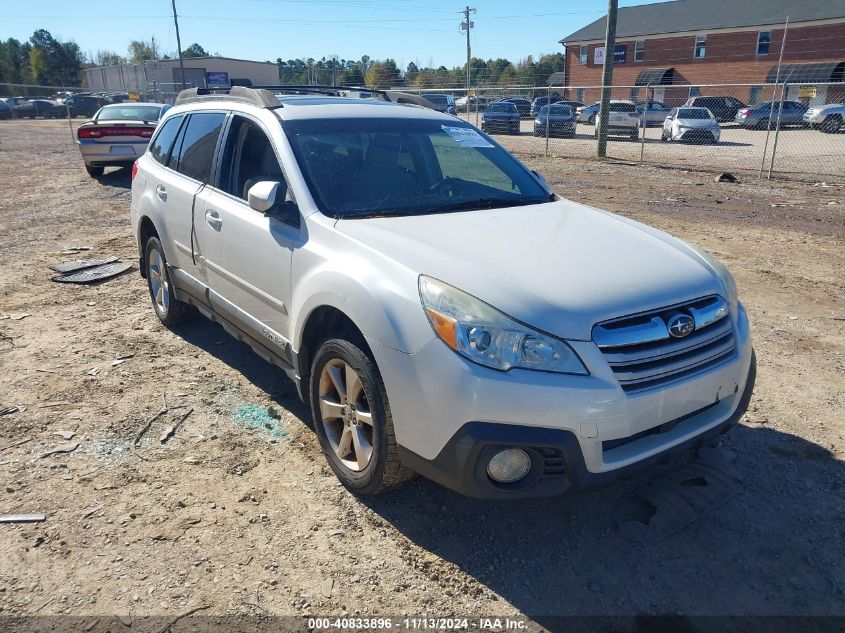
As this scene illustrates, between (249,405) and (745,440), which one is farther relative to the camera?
(249,405)

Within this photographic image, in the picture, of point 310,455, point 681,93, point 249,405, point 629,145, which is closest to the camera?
point 310,455

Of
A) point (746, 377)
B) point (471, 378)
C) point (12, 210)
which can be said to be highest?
point (471, 378)

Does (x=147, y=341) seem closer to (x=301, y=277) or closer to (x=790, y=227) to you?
(x=301, y=277)

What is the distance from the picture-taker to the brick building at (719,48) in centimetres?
4041

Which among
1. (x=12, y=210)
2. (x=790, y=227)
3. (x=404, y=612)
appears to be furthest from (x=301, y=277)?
(x=12, y=210)

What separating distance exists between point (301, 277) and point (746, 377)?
223 cm

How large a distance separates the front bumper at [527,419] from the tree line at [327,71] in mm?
50232

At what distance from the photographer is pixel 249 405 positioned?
432cm

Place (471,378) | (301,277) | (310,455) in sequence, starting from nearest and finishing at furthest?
(471,378) → (301,277) → (310,455)

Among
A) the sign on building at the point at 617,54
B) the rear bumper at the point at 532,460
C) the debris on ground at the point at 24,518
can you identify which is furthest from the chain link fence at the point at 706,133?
the sign on building at the point at 617,54

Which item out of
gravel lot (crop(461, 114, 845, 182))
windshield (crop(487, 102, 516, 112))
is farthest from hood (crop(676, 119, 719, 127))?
Result: windshield (crop(487, 102, 516, 112))

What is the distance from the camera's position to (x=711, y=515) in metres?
3.16

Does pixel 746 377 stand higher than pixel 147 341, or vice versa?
pixel 746 377

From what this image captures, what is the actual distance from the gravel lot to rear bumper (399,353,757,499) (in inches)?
564
